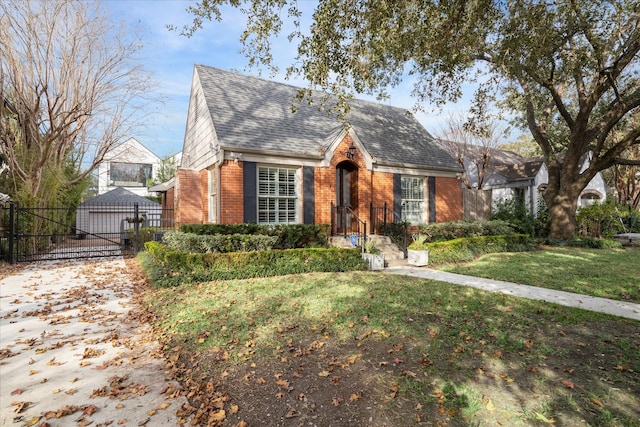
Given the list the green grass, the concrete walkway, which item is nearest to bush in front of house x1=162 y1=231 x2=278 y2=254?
the concrete walkway

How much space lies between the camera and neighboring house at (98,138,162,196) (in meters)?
32.0

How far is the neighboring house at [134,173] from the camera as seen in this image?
32.0 meters

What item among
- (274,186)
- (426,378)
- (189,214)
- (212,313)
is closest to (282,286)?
(212,313)

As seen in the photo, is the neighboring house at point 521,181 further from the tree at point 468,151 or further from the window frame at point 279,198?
the window frame at point 279,198

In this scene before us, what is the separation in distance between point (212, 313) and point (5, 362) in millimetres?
2403

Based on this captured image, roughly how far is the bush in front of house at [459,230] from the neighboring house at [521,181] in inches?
328

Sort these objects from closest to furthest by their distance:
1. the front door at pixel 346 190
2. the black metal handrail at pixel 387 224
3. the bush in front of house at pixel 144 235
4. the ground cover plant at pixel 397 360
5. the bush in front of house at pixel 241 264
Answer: the ground cover plant at pixel 397 360 → the bush in front of house at pixel 241 264 → the black metal handrail at pixel 387 224 → the front door at pixel 346 190 → the bush in front of house at pixel 144 235

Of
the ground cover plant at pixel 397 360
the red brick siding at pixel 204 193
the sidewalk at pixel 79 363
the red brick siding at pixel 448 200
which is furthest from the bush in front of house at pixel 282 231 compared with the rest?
the red brick siding at pixel 448 200

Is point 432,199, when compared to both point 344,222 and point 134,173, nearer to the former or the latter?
point 344,222

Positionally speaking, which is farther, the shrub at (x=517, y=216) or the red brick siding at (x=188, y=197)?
the shrub at (x=517, y=216)

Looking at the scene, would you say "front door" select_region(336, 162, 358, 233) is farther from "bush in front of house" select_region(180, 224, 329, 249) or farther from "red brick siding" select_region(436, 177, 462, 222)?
"red brick siding" select_region(436, 177, 462, 222)

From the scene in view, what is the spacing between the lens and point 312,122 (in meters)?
13.2

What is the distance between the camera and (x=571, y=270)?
27.8 feet

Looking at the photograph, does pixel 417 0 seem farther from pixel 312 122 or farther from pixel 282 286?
pixel 312 122
